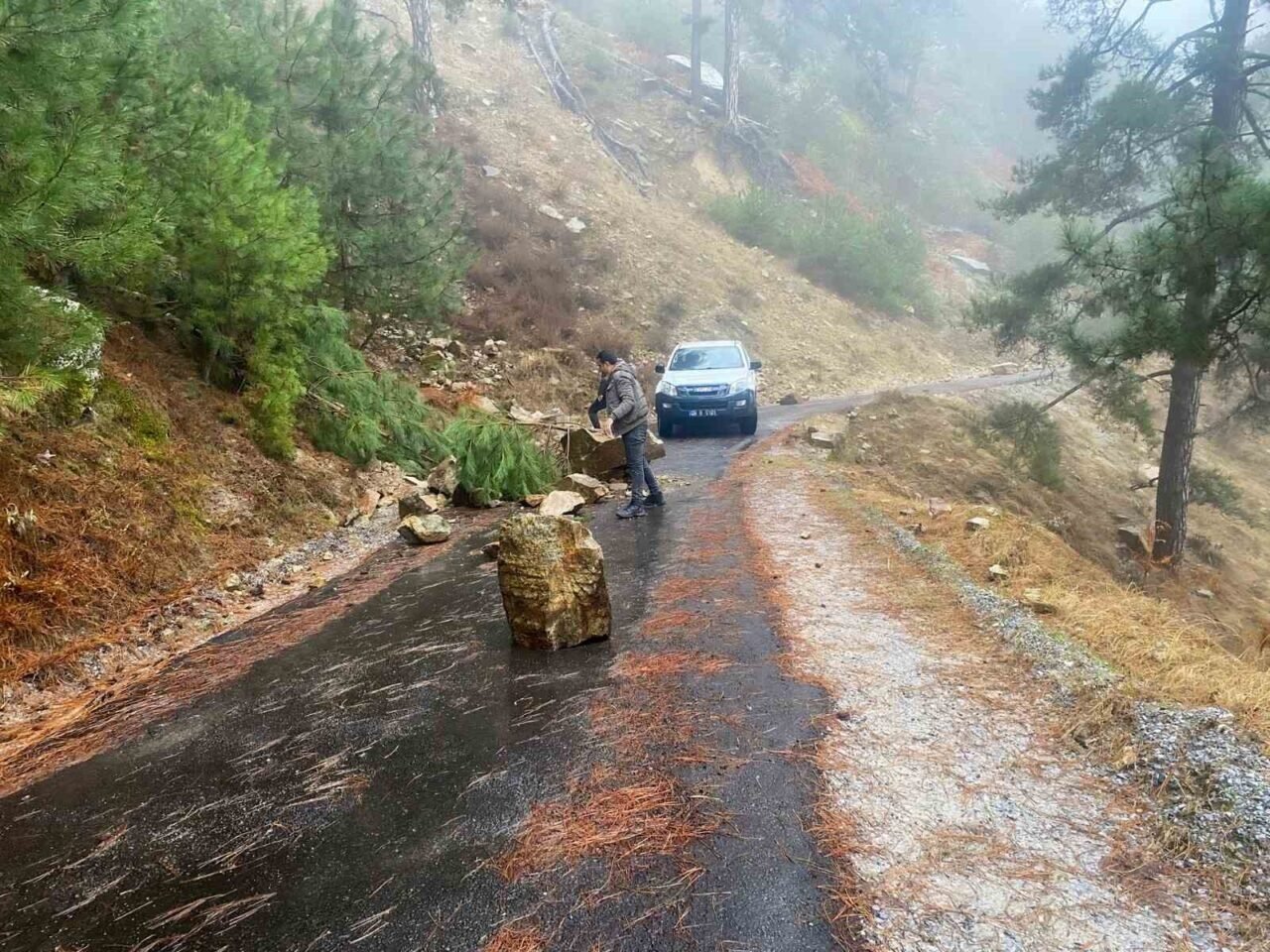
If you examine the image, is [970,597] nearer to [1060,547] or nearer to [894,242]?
[1060,547]

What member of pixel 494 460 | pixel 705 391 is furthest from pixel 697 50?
pixel 494 460

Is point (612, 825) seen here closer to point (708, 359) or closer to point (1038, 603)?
point (1038, 603)

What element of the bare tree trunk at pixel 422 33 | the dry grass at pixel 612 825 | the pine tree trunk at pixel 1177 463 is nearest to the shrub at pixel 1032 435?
the pine tree trunk at pixel 1177 463

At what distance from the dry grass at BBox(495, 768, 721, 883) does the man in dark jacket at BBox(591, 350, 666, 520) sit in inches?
223

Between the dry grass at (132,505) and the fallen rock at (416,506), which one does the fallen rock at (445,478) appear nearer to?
the fallen rock at (416,506)

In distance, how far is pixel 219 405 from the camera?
27.7 feet

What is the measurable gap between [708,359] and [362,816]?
13.4 m

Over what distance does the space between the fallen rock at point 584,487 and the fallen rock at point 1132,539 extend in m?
10.1

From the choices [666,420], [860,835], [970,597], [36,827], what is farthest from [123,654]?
[666,420]

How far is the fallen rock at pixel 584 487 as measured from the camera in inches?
400

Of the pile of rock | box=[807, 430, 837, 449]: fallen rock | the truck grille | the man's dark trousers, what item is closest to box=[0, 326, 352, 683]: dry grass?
the pile of rock

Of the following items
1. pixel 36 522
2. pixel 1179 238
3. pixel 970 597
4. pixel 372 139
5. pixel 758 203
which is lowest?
pixel 970 597

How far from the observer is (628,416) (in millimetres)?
8891

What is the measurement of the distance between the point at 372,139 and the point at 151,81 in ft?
17.4
